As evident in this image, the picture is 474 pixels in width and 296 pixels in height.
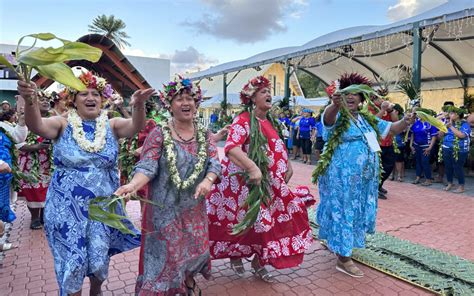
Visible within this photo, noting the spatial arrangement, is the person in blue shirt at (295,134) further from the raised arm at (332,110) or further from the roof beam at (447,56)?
the raised arm at (332,110)

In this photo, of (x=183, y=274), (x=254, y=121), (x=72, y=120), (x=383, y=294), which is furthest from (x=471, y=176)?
(x=72, y=120)

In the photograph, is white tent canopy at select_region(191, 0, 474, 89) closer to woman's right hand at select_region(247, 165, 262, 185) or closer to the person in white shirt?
woman's right hand at select_region(247, 165, 262, 185)

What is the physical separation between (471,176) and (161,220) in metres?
10.1

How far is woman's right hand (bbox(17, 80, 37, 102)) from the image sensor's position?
2197 millimetres

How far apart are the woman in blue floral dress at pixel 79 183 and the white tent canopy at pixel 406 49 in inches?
359

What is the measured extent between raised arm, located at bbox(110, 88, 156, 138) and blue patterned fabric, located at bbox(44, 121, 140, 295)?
0.27 metres

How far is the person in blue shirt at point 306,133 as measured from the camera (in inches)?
495

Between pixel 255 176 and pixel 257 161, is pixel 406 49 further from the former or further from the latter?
pixel 255 176

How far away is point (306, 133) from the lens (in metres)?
12.6

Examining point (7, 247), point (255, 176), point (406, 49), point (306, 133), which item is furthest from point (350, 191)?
point (406, 49)

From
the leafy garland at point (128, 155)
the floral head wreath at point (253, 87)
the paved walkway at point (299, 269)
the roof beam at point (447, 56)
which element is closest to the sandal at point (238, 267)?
the paved walkway at point (299, 269)

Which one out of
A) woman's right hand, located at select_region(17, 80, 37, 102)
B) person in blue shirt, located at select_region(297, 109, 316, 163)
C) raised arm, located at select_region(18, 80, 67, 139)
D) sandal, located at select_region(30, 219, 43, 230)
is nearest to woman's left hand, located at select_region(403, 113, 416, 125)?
raised arm, located at select_region(18, 80, 67, 139)

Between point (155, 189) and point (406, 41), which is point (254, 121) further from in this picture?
point (406, 41)

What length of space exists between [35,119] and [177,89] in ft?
3.34
